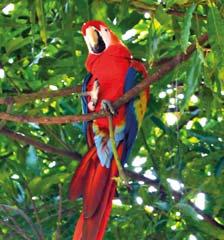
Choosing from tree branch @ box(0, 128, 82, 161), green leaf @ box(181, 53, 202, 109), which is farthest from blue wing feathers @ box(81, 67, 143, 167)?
green leaf @ box(181, 53, 202, 109)

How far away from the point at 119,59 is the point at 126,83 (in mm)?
74

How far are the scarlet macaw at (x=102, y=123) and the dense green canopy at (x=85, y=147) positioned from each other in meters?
0.05

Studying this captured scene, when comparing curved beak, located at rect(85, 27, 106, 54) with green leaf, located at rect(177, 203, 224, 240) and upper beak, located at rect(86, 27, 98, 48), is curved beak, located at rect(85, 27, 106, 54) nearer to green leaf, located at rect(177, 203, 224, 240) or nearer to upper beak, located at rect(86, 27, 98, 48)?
upper beak, located at rect(86, 27, 98, 48)

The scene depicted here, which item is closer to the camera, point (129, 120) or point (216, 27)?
point (216, 27)

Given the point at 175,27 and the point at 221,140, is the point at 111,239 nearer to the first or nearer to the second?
the point at 221,140

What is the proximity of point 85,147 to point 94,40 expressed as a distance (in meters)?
0.35

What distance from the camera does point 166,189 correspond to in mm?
1717

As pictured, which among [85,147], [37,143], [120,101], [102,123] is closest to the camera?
[120,101]

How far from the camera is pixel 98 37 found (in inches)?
66.7

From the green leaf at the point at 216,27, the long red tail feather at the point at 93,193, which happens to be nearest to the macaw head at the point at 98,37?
the long red tail feather at the point at 93,193

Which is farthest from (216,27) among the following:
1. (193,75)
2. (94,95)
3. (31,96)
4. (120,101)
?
(94,95)

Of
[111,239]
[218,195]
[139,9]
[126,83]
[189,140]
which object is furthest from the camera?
[189,140]

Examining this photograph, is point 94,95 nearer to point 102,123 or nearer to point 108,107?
point 102,123

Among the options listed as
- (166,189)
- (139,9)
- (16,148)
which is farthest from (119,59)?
(16,148)
